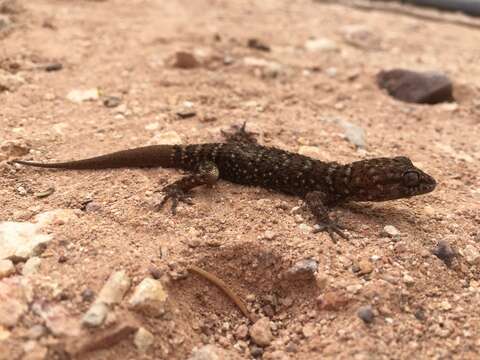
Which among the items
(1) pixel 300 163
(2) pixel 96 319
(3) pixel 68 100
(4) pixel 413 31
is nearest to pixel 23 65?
(3) pixel 68 100

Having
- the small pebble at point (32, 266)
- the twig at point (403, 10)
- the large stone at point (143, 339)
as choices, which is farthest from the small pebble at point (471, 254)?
the twig at point (403, 10)

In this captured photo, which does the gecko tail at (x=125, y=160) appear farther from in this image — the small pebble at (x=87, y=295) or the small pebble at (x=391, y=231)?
the small pebble at (x=391, y=231)

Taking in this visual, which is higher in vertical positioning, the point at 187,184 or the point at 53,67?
the point at 53,67

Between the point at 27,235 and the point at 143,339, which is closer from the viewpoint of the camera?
the point at 143,339

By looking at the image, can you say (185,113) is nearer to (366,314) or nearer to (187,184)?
(187,184)

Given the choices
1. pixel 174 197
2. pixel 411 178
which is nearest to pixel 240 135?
pixel 174 197

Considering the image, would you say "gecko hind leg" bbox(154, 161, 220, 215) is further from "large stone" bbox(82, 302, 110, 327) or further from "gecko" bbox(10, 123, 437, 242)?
"large stone" bbox(82, 302, 110, 327)

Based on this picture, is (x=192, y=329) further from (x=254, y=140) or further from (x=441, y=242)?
(x=254, y=140)
